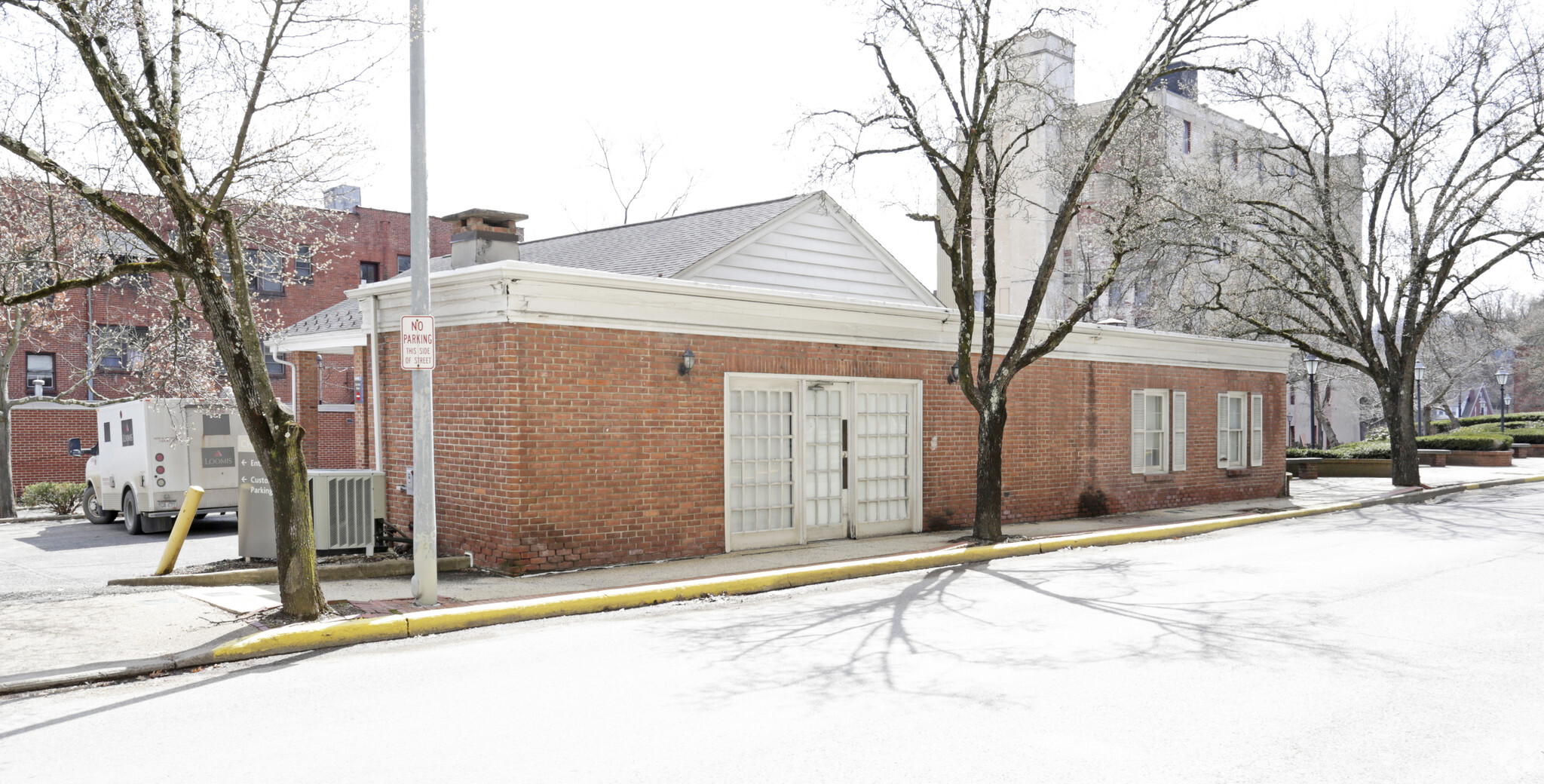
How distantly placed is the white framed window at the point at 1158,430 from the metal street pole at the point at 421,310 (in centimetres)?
1382

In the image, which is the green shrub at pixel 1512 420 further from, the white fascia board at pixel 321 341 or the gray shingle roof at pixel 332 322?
the white fascia board at pixel 321 341

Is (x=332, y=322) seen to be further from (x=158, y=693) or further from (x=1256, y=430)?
(x=1256, y=430)

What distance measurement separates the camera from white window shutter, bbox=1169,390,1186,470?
813 inches

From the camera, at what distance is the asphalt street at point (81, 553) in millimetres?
11658

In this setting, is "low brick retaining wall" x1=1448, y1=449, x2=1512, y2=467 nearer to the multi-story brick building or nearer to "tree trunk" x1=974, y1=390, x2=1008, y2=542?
"tree trunk" x1=974, y1=390, x2=1008, y2=542

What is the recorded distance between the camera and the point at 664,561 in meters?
12.7

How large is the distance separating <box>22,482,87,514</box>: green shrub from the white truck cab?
23.7ft

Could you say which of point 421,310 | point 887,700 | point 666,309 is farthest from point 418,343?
point 887,700

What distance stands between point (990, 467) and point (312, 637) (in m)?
9.14

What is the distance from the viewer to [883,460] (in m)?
15.5

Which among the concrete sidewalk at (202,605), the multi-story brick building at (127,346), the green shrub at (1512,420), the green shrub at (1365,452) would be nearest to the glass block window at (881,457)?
the concrete sidewalk at (202,605)

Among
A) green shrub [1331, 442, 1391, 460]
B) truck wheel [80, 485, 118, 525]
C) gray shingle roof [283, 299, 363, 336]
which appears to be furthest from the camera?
green shrub [1331, 442, 1391, 460]

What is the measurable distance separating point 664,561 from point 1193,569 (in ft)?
20.0

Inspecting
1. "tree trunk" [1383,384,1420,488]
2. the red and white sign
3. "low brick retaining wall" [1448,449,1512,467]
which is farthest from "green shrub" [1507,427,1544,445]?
the red and white sign
